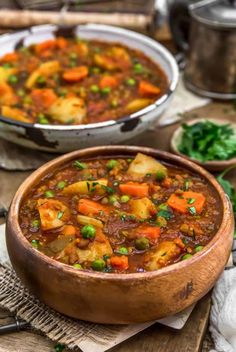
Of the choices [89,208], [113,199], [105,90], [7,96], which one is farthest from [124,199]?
[7,96]

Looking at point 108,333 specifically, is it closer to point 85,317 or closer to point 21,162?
point 85,317

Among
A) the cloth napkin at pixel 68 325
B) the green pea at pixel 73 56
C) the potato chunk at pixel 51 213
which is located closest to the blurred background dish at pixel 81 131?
the potato chunk at pixel 51 213

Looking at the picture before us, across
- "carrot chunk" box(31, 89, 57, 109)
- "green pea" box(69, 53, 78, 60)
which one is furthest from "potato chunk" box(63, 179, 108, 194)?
"green pea" box(69, 53, 78, 60)

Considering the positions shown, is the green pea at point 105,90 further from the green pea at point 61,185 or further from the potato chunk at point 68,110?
the green pea at point 61,185

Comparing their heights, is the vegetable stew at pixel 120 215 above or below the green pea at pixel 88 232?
below

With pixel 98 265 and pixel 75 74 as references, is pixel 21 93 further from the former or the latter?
pixel 98 265

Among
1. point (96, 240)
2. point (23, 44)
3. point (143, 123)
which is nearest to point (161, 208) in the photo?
point (96, 240)
